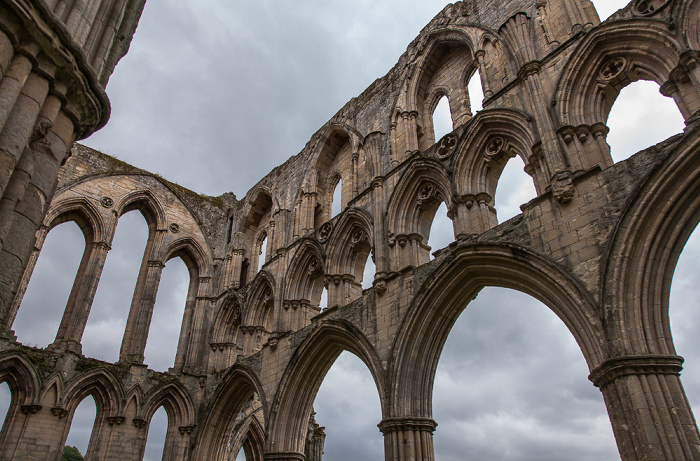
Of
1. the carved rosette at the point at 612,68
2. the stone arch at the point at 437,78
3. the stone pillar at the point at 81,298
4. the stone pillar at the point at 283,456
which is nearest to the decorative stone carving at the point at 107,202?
the stone pillar at the point at 81,298

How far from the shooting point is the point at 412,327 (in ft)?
29.2

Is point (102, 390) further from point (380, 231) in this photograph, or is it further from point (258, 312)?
point (380, 231)

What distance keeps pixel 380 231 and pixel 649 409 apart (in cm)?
591

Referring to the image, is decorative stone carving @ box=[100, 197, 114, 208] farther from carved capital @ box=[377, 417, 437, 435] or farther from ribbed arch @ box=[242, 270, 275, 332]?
carved capital @ box=[377, 417, 437, 435]

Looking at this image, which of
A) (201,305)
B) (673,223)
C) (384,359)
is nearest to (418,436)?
(384,359)

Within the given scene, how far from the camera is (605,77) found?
319 inches

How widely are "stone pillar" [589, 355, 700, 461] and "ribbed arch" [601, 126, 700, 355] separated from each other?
0.29 m

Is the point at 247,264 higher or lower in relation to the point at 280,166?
lower

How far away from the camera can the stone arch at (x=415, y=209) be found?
9.91 meters

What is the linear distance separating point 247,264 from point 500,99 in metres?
9.28

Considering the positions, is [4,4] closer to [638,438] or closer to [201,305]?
[638,438]

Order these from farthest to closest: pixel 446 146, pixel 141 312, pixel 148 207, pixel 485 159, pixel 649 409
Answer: pixel 148 207, pixel 141 312, pixel 446 146, pixel 485 159, pixel 649 409

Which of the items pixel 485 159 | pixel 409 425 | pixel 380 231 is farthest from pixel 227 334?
pixel 485 159

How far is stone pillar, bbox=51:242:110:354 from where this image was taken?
12.2 meters
